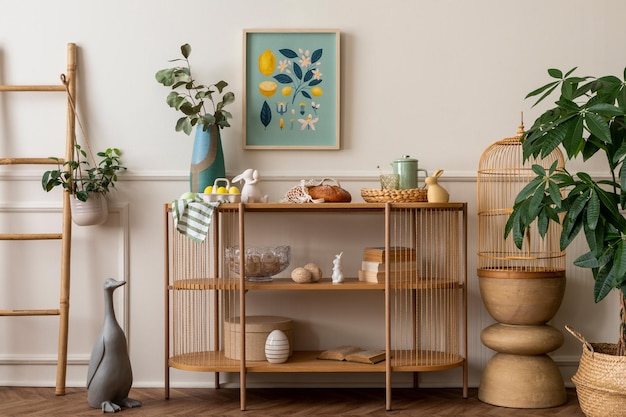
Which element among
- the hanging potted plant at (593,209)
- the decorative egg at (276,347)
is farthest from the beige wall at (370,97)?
the hanging potted plant at (593,209)

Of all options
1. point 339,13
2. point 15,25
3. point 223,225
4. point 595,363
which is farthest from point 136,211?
point 595,363

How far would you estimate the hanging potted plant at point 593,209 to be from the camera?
122 inches

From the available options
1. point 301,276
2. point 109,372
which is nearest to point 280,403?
point 301,276

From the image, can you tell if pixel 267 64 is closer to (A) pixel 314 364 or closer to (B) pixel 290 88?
(B) pixel 290 88

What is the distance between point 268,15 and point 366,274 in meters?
1.46

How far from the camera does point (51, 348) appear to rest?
4.02m

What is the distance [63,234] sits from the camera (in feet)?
12.8

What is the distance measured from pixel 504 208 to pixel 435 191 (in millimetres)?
481

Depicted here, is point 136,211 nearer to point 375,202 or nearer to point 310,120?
point 310,120

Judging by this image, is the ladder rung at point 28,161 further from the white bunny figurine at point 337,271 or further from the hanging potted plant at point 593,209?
the hanging potted plant at point 593,209

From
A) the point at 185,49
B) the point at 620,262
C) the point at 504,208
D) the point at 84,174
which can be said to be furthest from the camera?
the point at 84,174

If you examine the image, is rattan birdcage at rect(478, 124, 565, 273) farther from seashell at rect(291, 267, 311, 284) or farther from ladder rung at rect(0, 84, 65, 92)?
ladder rung at rect(0, 84, 65, 92)

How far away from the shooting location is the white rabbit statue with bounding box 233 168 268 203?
3.68m

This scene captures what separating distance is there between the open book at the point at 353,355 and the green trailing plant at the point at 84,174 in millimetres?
1400
